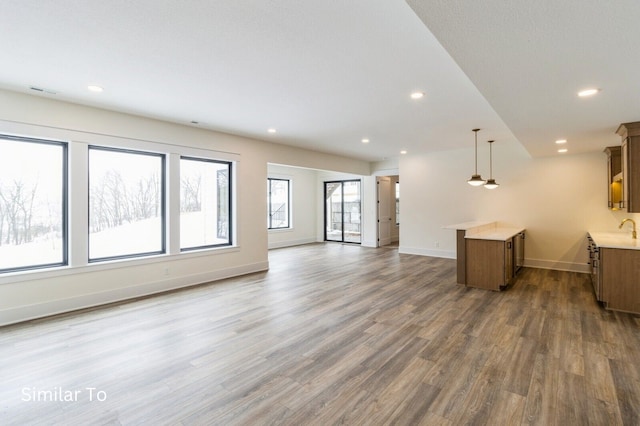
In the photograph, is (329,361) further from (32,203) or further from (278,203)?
(278,203)

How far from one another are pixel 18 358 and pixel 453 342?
4.17 metres

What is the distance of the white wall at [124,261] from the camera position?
12.3 feet

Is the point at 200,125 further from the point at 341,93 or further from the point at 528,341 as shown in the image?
the point at 528,341

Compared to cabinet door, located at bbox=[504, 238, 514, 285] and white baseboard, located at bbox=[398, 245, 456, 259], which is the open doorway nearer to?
white baseboard, located at bbox=[398, 245, 456, 259]

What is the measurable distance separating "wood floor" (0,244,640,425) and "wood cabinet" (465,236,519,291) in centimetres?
28

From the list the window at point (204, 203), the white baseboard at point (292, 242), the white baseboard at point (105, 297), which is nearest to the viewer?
the white baseboard at point (105, 297)

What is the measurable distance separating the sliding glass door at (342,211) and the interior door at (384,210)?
80 centimetres

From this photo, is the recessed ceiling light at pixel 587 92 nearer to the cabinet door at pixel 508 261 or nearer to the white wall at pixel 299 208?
the cabinet door at pixel 508 261

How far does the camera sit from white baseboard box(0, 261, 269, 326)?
3719 mm

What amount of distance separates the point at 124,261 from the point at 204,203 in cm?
169

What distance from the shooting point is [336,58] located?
2.79 meters

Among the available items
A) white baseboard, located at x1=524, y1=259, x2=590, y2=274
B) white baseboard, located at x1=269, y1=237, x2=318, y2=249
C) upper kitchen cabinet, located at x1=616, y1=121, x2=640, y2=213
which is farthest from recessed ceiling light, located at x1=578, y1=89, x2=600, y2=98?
white baseboard, located at x1=269, y1=237, x2=318, y2=249

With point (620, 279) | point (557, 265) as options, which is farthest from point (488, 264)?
point (557, 265)

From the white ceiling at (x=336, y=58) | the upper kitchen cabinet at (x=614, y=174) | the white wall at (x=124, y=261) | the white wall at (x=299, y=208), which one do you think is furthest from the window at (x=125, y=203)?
the upper kitchen cabinet at (x=614, y=174)
